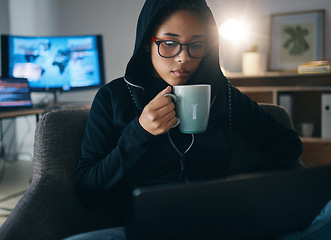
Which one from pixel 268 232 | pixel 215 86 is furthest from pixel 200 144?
pixel 268 232

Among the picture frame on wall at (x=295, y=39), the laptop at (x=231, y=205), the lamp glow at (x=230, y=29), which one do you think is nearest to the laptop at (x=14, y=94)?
the laptop at (x=231, y=205)

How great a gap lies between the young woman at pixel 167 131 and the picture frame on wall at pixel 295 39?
2437 millimetres

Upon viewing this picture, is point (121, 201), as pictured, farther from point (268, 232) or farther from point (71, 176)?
point (268, 232)

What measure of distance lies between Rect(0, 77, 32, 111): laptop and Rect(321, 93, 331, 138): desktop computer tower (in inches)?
98.1

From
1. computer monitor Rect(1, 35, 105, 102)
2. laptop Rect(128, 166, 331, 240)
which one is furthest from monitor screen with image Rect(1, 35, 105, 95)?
laptop Rect(128, 166, 331, 240)

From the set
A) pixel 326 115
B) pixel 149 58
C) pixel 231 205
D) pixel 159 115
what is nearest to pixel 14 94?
pixel 149 58

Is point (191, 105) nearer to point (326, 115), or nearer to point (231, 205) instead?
point (231, 205)

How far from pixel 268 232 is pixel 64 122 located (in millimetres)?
655

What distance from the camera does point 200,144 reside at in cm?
93

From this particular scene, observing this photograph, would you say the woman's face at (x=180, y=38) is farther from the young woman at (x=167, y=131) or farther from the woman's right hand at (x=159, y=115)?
the woman's right hand at (x=159, y=115)

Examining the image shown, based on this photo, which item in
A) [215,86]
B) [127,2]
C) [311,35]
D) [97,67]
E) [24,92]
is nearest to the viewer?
[215,86]

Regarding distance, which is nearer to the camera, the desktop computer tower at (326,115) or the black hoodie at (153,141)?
the black hoodie at (153,141)

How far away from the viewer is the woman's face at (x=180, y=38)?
34.2 inches

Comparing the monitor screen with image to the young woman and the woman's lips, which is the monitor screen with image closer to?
the young woman
